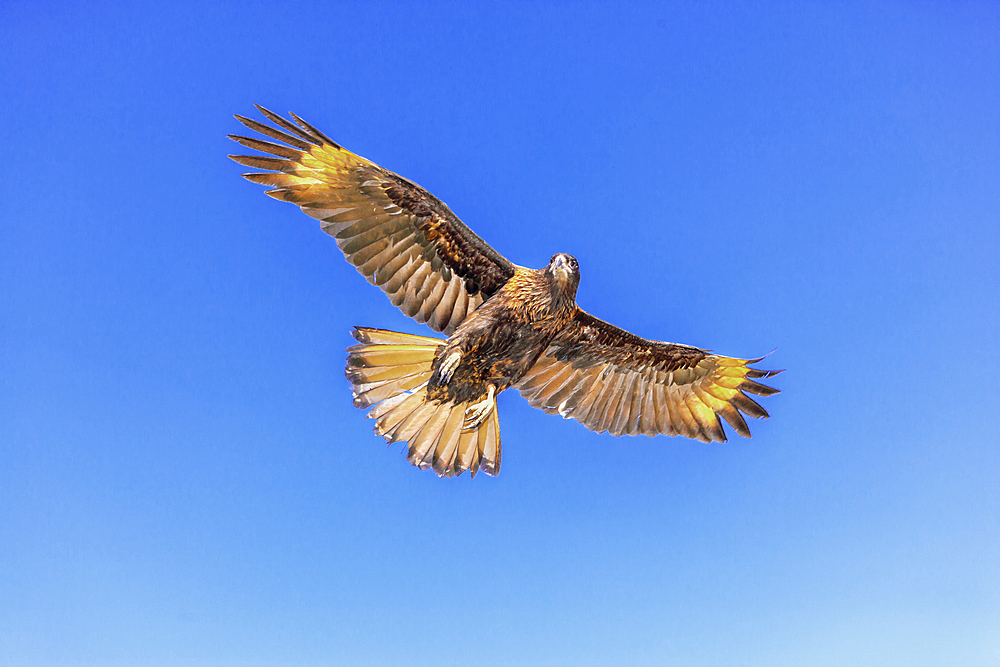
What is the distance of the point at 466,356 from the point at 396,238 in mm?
1036

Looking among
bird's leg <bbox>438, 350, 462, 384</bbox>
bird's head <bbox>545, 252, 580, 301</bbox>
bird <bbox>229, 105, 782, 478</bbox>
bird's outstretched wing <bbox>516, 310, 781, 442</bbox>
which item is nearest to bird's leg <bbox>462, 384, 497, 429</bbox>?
bird <bbox>229, 105, 782, 478</bbox>

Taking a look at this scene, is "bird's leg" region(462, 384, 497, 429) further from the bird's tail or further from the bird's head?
the bird's head

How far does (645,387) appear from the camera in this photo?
714 centimetres

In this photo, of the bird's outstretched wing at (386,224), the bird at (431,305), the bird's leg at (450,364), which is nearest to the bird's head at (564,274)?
the bird at (431,305)

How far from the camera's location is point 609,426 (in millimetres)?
7180

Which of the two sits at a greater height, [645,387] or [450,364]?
[645,387]

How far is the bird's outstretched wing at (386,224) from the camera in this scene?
5512 mm

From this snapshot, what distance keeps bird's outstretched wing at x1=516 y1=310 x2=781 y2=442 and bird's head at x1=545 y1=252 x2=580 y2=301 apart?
0.97 m

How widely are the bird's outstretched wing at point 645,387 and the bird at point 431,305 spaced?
10cm

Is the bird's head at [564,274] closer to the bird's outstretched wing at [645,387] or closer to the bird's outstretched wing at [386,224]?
the bird's outstretched wing at [386,224]

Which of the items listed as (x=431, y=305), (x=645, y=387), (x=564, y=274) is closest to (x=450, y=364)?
(x=431, y=305)

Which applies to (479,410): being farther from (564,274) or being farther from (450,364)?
(564,274)

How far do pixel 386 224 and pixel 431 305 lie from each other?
72 centimetres

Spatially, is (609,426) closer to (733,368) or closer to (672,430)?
(672,430)
